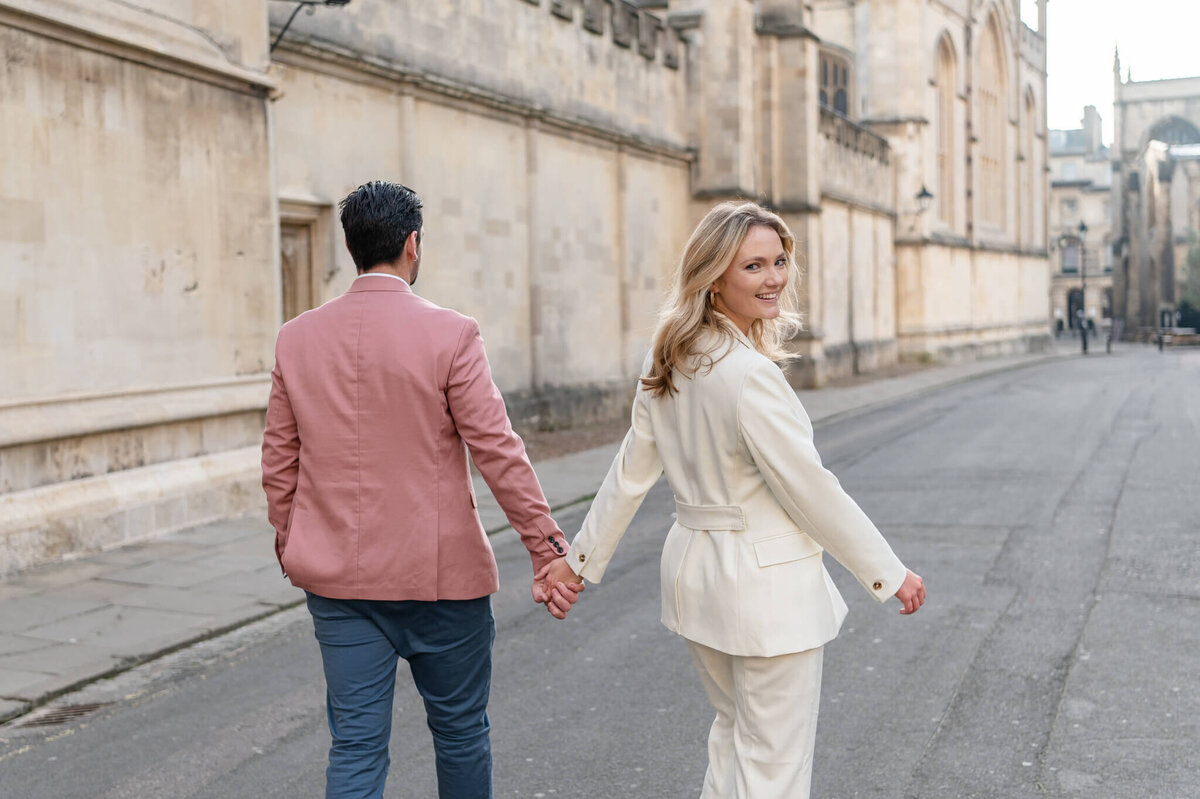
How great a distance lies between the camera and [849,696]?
5219mm

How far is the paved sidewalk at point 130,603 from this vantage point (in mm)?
5945

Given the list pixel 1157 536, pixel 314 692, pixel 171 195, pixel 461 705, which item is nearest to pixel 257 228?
pixel 171 195

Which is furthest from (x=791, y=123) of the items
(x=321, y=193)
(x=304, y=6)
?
(x=304, y=6)

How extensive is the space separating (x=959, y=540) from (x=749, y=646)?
20.8ft

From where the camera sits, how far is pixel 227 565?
8.28 meters

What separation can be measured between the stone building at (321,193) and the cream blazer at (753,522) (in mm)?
6357

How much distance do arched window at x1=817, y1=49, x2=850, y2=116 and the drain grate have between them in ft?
123

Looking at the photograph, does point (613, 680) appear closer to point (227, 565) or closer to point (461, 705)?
point (461, 705)

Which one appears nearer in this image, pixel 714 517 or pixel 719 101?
pixel 714 517

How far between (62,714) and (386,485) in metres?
3.13

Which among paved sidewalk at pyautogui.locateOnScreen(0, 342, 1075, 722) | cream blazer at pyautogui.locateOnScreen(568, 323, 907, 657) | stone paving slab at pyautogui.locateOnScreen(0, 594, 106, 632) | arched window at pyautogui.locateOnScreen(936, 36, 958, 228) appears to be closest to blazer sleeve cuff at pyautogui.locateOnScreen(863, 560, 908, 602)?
cream blazer at pyautogui.locateOnScreen(568, 323, 907, 657)

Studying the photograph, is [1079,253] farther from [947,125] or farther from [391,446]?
[391,446]

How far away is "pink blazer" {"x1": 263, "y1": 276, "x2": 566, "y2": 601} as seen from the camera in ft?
9.96

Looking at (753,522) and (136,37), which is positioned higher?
(136,37)
